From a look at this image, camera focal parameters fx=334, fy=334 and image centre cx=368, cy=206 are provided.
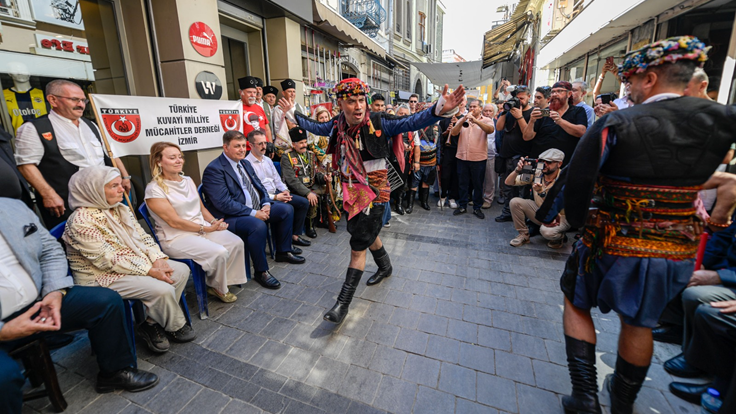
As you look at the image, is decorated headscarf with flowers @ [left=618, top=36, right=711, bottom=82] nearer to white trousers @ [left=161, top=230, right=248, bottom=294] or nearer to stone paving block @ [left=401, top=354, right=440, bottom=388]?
stone paving block @ [left=401, top=354, right=440, bottom=388]

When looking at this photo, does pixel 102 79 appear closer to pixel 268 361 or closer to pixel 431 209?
pixel 268 361

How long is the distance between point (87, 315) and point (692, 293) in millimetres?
3682

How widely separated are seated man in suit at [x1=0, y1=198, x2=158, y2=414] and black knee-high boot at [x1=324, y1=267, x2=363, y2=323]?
1245 mm

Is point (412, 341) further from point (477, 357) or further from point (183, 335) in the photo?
point (183, 335)

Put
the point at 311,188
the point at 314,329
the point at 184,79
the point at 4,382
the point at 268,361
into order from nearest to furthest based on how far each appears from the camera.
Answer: the point at 4,382, the point at 268,361, the point at 314,329, the point at 184,79, the point at 311,188

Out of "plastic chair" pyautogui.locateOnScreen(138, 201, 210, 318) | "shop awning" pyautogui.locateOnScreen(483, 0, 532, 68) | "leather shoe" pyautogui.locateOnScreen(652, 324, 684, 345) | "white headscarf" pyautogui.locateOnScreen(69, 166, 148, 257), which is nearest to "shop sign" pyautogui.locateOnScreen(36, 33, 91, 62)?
"plastic chair" pyautogui.locateOnScreen(138, 201, 210, 318)

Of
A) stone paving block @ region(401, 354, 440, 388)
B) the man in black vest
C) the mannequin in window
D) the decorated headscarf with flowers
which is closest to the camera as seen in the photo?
the decorated headscarf with flowers

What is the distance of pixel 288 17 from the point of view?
274 inches

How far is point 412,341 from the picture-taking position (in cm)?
258

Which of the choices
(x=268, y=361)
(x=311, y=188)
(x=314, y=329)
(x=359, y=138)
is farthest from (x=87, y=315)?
(x=311, y=188)

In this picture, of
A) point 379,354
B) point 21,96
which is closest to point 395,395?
point 379,354

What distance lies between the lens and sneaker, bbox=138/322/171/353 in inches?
96.4

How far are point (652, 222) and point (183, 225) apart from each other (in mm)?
3297

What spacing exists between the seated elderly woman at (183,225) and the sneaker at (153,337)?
1.92 feet
